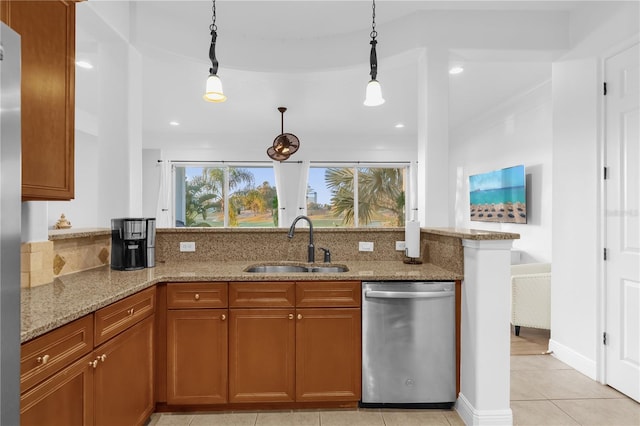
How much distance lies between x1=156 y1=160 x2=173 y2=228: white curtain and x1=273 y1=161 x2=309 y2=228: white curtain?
203cm

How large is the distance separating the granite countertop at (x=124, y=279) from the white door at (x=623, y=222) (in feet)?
4.24

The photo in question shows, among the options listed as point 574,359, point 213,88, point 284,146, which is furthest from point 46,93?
point 574,359

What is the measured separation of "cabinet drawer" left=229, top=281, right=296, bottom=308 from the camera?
2135 mm

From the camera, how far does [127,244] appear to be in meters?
2.28

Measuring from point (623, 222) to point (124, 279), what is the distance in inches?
130

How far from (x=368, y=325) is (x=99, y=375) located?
141 cm

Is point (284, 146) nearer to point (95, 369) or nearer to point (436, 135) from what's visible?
point (436, 135)

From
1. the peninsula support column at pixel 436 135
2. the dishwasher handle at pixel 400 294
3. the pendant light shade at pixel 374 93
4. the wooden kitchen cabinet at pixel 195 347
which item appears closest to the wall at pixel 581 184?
the peninsula support column at pixel 436 135

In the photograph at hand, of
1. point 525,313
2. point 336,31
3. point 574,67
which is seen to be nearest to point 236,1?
point 336,31

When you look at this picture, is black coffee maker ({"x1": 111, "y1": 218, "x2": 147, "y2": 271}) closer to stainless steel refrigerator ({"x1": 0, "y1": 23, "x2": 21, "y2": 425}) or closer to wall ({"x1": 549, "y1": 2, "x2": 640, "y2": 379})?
stainless steel refrigerator ({"x1": 0, "y1": 23, "x2": 21, "y2": 425})

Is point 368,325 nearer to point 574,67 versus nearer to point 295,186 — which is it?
point 574,67

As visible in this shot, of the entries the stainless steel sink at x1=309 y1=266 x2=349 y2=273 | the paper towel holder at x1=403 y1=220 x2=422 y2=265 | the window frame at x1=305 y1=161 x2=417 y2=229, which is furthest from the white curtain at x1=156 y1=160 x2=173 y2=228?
the paper towel holder at x1=403 y1=220 x2=422 y2=265

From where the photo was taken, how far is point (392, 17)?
9.50 feet

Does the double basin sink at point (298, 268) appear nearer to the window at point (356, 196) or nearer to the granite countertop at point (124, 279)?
the granite countertop at point (124, 279)
